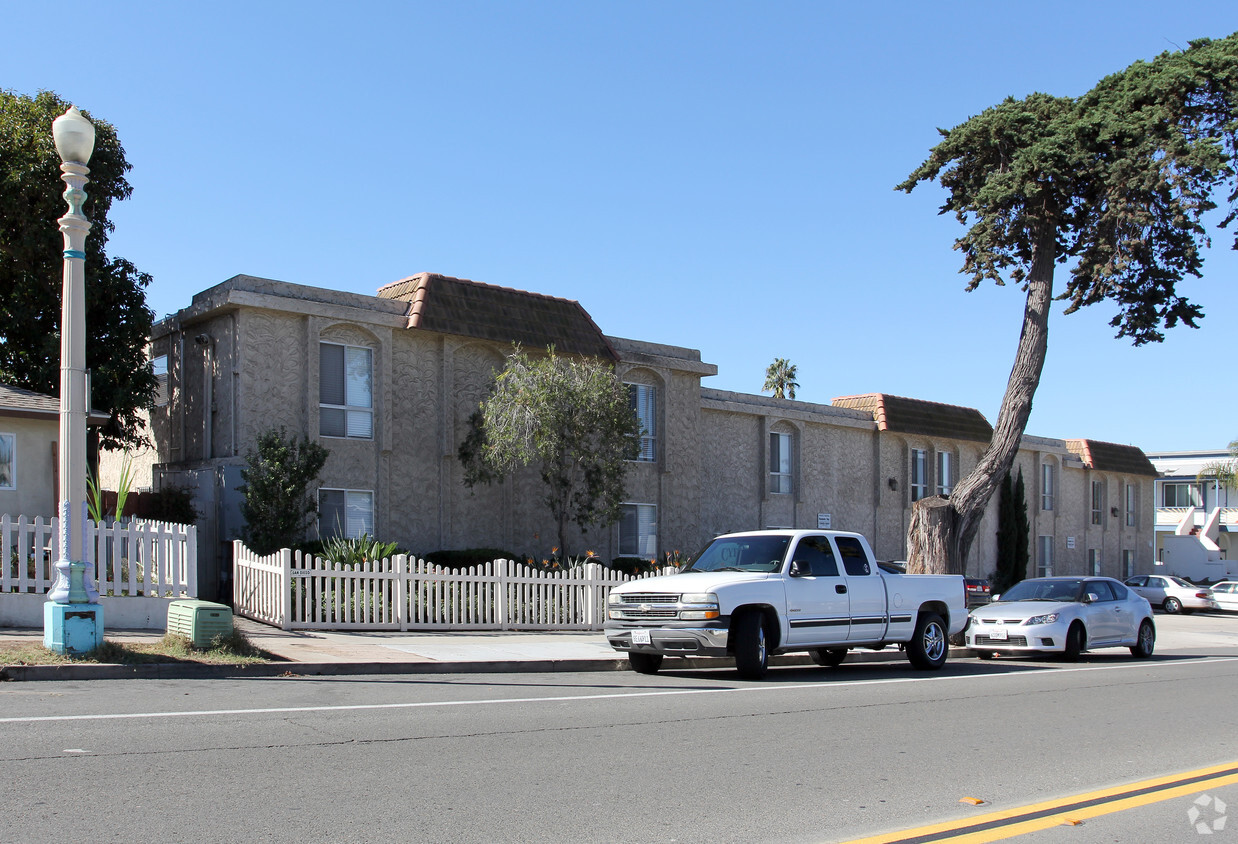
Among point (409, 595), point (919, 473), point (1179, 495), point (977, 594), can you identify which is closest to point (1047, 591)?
point (977, 594)

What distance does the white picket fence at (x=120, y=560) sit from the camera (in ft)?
45.8

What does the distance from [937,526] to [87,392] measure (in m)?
15.6

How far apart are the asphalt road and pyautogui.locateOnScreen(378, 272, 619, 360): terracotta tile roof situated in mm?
11927

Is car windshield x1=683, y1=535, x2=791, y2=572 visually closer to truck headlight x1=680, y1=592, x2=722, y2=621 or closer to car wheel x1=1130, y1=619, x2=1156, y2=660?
truck headlight x1=680, y1=592, x2=722, y2=621

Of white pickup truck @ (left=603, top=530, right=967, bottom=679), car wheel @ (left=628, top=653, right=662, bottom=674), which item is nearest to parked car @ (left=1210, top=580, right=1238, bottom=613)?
white pickup truck @ (left=603, top=530, right=967, bottom=679)

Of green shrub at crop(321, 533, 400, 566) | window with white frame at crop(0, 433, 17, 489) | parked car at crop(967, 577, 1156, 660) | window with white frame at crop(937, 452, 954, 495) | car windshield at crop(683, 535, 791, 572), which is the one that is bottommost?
parked car at crop(967, 577, 1156, 660)

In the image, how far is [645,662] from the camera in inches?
537

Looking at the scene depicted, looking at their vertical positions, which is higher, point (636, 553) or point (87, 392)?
point (87, 392)

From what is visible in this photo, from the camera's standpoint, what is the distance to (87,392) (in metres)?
11.4

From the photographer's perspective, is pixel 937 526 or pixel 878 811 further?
pixel 937 526

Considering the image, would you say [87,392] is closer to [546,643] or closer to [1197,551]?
[546,643]

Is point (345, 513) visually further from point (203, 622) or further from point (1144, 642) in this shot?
point (1144, 642)

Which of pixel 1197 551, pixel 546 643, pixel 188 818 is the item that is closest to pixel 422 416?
pixel 546 643

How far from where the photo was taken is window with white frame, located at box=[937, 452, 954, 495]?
36.5 m
